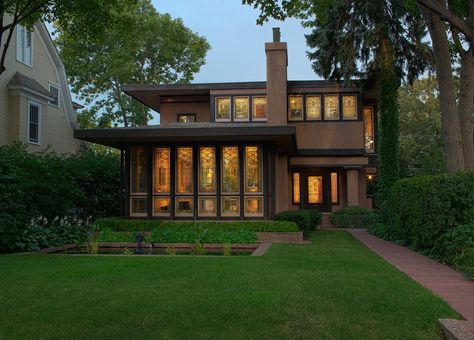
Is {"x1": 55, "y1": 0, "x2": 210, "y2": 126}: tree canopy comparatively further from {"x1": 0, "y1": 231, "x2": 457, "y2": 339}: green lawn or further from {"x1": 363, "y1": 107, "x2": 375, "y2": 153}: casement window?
{"x1": 0, "y1": 231, "x2": 457, "y2": 339}: green lawn

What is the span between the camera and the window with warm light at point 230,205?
16.9 metres

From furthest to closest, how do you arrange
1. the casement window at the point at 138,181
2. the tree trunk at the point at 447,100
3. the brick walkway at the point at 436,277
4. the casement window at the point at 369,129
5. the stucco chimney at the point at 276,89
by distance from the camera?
the casement window at the point at 369,129 < the stucco chimney at the point at 276,89 < the casement window at the point at 138,181 < the tree trunk at the point at 447,100 < the brick walkway at the point at 436,277

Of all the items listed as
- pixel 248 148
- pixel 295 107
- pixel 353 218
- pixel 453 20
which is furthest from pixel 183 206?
pixel 453 20

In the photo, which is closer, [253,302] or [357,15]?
[253,302]

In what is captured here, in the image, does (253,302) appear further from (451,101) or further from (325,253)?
(451,101)

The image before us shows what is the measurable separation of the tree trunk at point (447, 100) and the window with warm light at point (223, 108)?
10393mm

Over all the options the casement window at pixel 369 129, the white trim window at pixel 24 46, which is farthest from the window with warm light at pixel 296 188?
the white trim window at pixel 24 46

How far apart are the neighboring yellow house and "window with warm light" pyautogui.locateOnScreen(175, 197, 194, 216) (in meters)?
9.39

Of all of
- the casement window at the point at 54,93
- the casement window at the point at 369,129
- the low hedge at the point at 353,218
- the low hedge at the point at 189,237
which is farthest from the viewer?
the casement window at the point at 54,93

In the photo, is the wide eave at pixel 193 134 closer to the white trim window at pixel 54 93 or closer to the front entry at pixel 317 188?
the front entry at pixel 317 188

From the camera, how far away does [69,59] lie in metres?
35.3

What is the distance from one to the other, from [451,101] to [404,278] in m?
7.97

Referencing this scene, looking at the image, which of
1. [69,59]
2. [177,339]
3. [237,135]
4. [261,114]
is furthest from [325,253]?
[69,59]

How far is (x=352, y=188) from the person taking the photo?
24.4 meters
